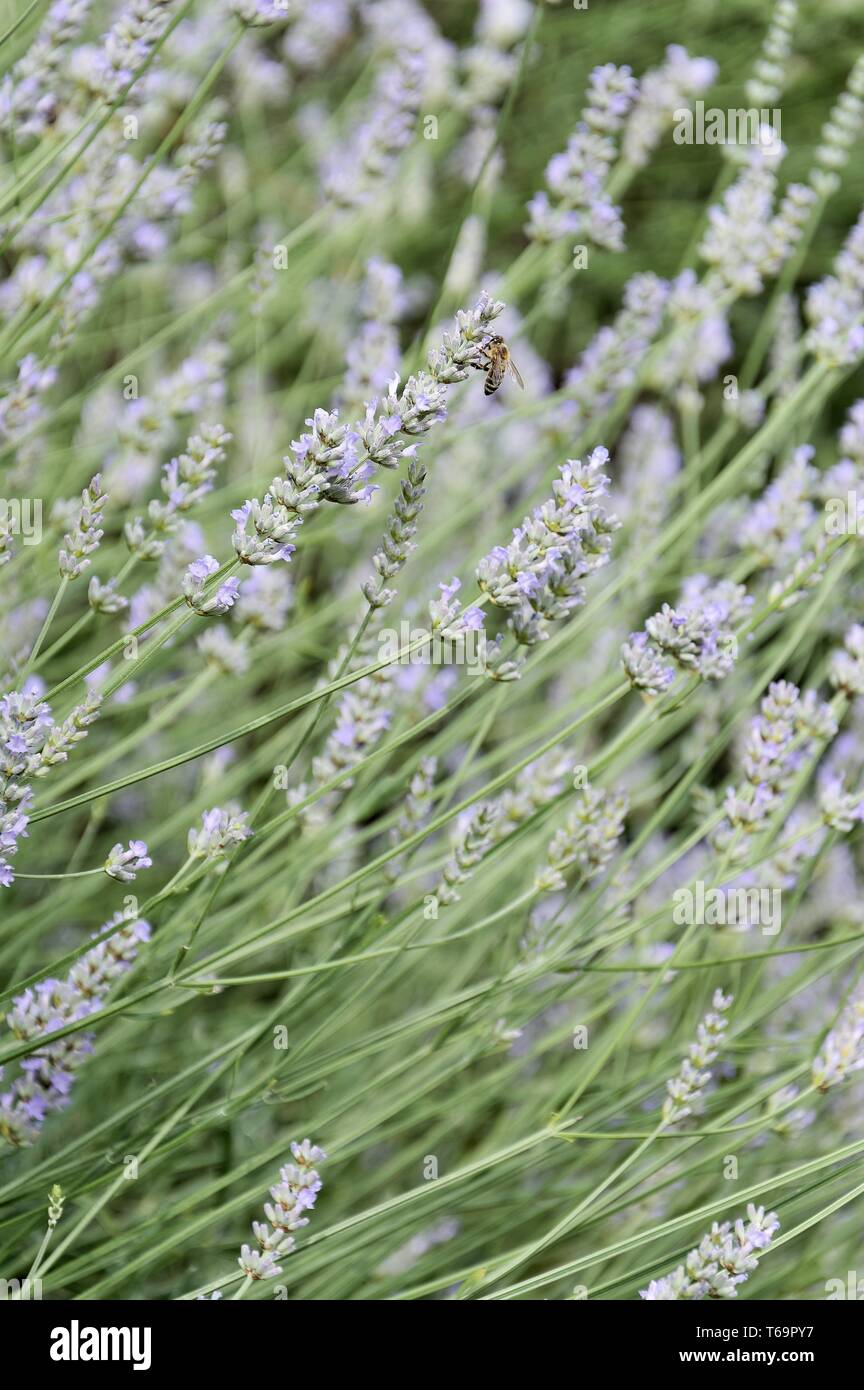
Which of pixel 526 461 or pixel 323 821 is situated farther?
pixel 526 461

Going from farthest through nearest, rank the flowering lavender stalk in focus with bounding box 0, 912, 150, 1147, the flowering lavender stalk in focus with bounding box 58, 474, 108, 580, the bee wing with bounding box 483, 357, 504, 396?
the bee wing with bounding box 483, 357, 504, 396 → the flowering lavender stalk in focus with bounding box 0, 912, 150, 1147 → the flowering lavender stalk in focus with bounding box 58, 474, 108, 580

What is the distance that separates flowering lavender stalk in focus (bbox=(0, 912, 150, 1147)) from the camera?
1069 millimetres

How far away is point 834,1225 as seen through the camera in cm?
142

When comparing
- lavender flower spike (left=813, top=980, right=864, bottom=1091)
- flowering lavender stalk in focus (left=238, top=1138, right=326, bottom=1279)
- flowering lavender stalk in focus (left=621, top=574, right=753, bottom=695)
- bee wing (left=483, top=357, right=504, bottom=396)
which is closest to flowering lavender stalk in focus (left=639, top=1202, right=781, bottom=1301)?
lavender flower spike (left=813, top=980, right=864, bottom=1091)

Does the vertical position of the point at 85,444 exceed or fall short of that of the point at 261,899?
it exceeds it

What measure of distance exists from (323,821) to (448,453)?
87 cm

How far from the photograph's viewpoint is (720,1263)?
3.30 feet

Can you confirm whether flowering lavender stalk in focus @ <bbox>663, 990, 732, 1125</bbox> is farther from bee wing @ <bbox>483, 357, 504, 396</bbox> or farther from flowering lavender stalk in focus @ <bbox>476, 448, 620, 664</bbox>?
bee wing @ <bbox>483, 357, 504, 396</bbox>

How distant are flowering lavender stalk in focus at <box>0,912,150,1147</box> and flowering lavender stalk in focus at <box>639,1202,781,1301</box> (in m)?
0.51

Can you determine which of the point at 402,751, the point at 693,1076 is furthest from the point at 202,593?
the point at 402,751

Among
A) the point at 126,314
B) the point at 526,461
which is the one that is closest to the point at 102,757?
the point at 526,461

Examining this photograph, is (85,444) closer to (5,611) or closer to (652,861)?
(5,611)

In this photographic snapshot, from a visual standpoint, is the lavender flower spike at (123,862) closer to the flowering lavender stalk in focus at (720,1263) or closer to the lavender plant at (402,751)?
the lavender plant at (402,751)

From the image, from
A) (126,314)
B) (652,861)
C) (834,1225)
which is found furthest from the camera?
(126,314)
